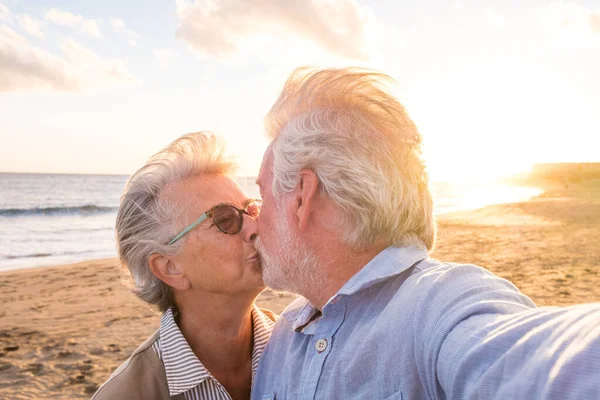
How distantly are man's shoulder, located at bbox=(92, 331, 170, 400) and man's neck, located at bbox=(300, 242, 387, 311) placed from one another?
952 millimetres

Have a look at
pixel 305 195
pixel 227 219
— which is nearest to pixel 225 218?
pixel 227 219

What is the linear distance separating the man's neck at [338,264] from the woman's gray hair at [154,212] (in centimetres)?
116

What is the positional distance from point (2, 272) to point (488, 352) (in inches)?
584

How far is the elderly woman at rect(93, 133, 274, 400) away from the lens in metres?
2.93

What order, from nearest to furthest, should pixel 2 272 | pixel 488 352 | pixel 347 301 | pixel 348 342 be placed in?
pixel 488 352, pixel 348 342, pixel 347 301, pixel 2 272

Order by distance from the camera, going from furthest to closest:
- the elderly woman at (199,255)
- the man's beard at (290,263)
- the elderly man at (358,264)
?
the elderly woman at (199,255) → the man's beard at (290,263) → the elderly man at (358,264)

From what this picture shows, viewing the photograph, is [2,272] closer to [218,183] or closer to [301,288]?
[218,183]

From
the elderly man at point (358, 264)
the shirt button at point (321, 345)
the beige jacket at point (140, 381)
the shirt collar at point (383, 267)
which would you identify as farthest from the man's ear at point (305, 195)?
the beige jacket at point (140, 381)

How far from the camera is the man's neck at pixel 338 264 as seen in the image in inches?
83.4

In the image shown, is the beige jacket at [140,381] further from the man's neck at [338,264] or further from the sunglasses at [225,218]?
the man's neck at [338,264]

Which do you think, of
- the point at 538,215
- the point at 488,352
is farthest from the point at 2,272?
the point at 538,215

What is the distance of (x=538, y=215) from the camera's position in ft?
86.5

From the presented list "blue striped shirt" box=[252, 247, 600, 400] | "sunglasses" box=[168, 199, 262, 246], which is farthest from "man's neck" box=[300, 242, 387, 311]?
"sunglasses" box=[168, 199, 262, 246]

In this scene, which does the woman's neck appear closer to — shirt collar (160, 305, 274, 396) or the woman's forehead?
shirt collar (160, 305, 274, 396)
